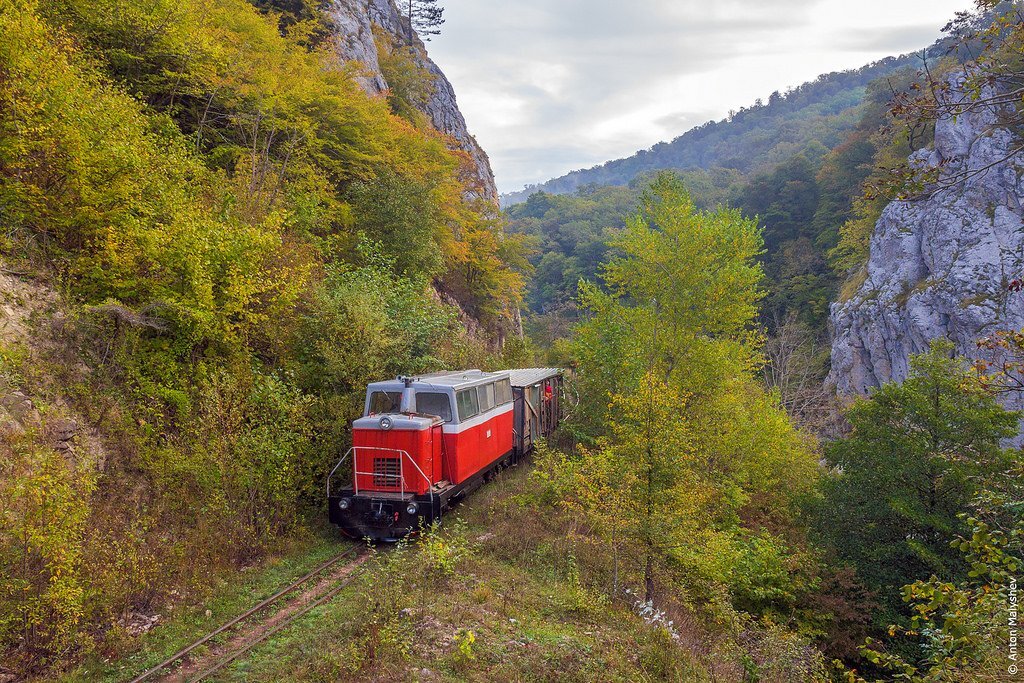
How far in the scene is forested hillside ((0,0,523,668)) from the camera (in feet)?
25.3

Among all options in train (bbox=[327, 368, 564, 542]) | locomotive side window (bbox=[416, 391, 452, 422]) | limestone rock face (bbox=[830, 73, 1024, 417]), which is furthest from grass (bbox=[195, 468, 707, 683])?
limestone rock face (bbox=[830, 73, 1024, 417])

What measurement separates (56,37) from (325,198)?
870cm

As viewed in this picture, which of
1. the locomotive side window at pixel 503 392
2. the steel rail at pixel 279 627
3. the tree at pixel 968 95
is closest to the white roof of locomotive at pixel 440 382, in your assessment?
the locomotive side window at pixel 503 392

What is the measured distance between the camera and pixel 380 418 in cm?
1209

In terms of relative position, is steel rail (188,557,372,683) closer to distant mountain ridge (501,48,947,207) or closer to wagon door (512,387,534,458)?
wagon door (512,387,534,458)

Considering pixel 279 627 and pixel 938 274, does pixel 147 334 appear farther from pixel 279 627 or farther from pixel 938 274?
pixel 938 274

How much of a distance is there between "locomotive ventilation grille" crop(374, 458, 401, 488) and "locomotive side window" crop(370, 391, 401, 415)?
4.00ft

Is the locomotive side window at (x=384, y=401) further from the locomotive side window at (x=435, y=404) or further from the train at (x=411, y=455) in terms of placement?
the locomotive side window at (x=435, y=404)

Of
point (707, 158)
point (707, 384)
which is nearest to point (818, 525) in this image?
point (707, 384)

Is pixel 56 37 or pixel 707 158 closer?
pixel 56 37

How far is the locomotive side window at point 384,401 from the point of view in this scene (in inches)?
507

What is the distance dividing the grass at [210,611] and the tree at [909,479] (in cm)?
Answer: 1439

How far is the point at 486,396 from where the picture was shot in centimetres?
1506

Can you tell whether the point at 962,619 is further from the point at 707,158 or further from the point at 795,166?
the point at 707,158
